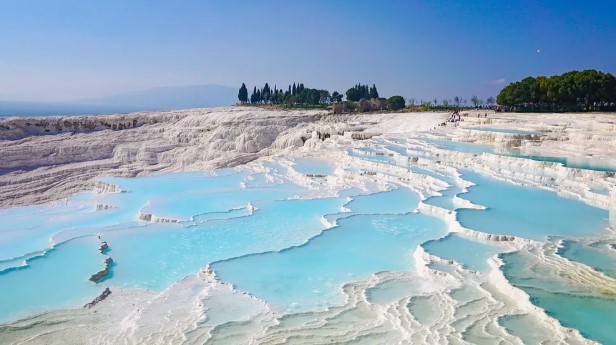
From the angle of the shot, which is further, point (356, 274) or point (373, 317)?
point (356, 274)

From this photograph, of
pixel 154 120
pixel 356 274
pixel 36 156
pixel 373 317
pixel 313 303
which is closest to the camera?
pixel 373 317

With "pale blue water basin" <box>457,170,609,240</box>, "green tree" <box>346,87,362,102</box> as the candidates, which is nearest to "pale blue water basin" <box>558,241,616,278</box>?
"pale blue water basin" <box>457,170,609,240</box>

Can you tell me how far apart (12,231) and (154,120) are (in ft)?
68.9

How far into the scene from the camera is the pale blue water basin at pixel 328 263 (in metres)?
5.77

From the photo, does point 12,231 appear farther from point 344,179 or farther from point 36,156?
point 36,156

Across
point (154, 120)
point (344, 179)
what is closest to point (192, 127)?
point (154, 120)

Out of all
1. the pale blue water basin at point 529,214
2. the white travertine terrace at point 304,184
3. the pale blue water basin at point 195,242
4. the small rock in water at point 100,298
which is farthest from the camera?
the pale blue water basin at point 529,214

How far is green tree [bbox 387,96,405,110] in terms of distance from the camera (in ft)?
117

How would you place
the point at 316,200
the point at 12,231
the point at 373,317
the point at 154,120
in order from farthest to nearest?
the point at 154,120
the point at 316,200
the point at 12,231
the point at 373,317

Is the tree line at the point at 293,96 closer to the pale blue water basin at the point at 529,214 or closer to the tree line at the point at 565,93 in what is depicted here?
the tree line at the point at 565,93

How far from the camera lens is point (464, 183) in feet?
37.2

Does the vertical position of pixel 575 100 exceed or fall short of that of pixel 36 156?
it exceeds it

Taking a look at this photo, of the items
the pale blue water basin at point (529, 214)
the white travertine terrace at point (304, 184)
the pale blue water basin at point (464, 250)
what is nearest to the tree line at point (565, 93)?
the white travertine terrace at point (304, 184)

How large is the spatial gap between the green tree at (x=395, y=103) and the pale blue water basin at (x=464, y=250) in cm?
2879
